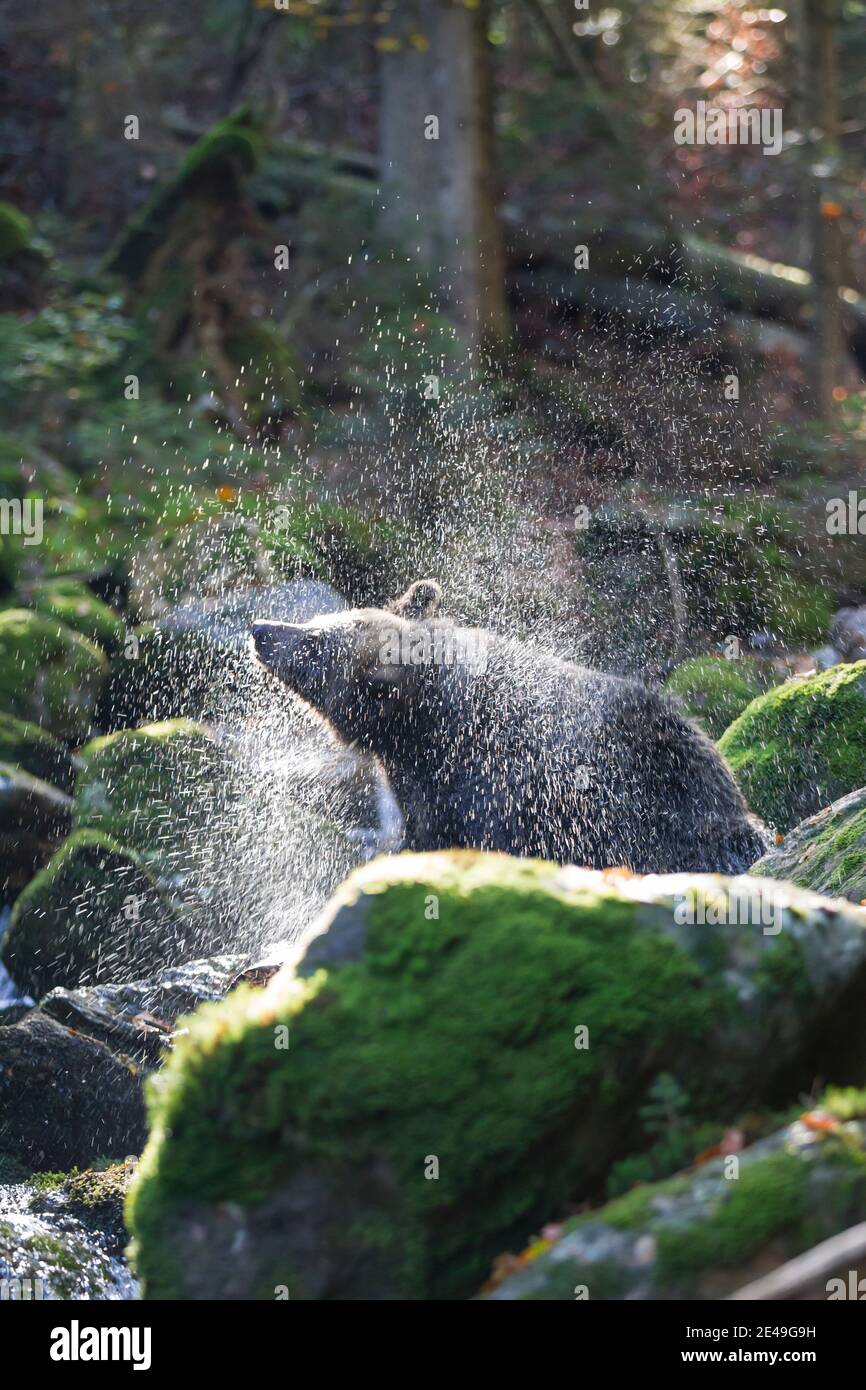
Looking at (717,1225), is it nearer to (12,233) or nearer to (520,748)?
(520,748)

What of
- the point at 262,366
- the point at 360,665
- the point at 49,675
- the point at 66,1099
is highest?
the point at 262,366

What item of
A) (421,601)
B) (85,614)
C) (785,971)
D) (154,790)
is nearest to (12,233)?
(85,614)

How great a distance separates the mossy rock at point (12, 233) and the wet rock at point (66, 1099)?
13382 mm

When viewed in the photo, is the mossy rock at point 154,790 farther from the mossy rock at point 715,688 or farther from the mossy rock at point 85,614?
the mossy rock at point 715,688

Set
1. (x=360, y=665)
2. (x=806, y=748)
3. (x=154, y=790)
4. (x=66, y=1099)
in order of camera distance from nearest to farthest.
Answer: (x=66, y=1099) < (x=360, y=665) < (x=806, y=748) < (x=154, y=790)

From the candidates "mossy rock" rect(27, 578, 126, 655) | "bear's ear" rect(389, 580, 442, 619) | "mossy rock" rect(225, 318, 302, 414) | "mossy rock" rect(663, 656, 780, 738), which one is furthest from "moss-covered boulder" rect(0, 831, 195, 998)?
"mossy rock" rect(225, 318, 302, 414)

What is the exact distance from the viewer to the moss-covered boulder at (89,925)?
24.6ft

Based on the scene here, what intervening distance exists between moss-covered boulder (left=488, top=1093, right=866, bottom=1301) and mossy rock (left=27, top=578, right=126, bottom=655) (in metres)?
8.66

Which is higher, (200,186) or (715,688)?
(200,186)

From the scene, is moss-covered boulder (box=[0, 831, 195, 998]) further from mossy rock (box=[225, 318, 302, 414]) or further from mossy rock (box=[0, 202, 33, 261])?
mossy rock (box=[0, 202, 33, 261])

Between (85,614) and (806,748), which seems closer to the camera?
(806,748)

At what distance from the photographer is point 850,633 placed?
1161 centimetres

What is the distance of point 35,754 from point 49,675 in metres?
1.05

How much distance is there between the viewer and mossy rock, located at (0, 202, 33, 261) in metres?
16.7
